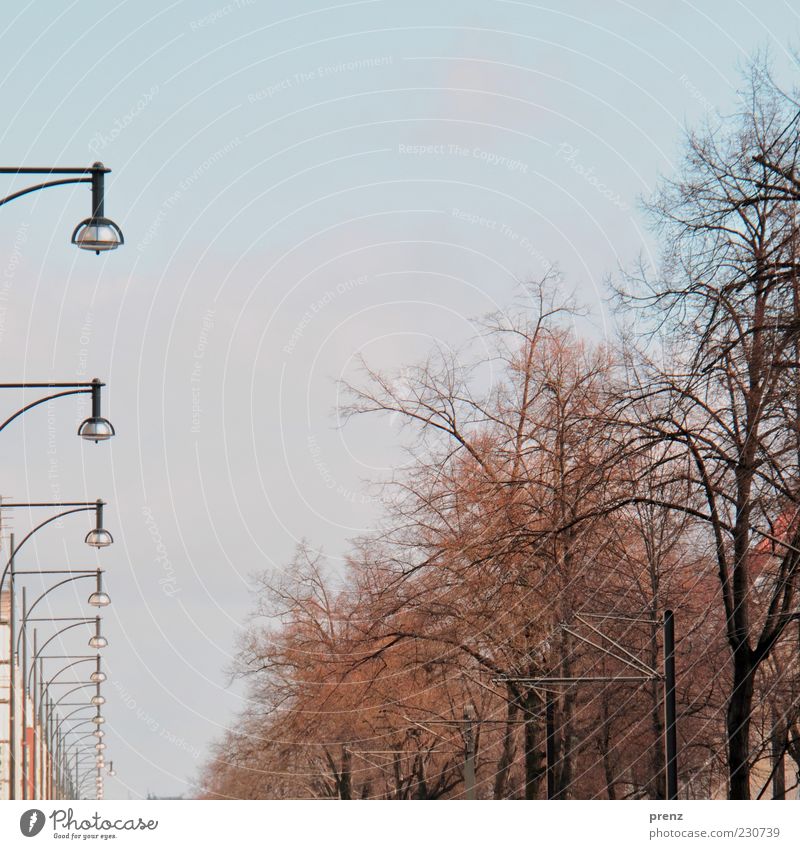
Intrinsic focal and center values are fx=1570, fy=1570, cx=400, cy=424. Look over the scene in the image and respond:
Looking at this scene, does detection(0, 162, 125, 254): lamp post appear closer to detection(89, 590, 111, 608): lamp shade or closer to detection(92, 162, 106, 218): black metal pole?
detection(92, 162, 106, 218): black metal pole

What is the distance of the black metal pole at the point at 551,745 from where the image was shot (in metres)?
Result: 33.1

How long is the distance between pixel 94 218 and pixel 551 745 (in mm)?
19722

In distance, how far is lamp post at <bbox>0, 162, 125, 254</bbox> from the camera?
56.5 ft

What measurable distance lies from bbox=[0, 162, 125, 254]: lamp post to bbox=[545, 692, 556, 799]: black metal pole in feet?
61.1

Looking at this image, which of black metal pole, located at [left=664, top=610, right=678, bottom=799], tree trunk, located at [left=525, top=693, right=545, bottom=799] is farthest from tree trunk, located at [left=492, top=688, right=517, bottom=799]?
black metal pole, located at [left=664, top=610, right=678, bottom=799]

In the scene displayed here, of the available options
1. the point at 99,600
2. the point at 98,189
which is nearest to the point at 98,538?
the point at 99,600

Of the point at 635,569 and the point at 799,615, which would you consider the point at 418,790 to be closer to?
the point at 635,569

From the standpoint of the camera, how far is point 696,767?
4184 cm

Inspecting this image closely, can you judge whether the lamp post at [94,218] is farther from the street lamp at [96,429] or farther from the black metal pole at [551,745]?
the black metal pole at [551,745]

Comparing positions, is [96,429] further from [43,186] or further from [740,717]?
[740,717]
